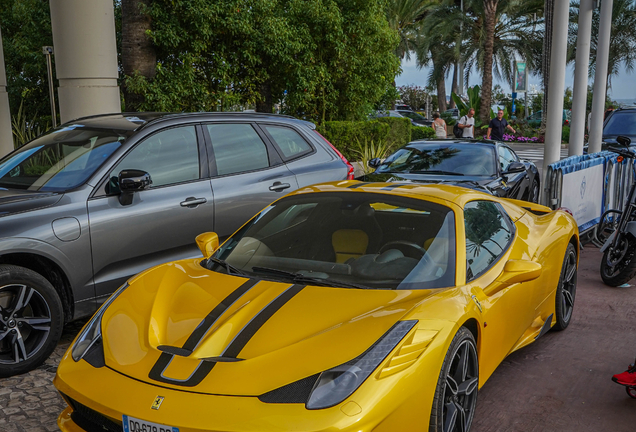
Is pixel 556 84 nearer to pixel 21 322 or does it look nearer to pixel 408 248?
pixel 408 248

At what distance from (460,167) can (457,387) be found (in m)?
6.57

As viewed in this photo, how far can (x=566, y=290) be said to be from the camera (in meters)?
5.35

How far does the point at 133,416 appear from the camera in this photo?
8.52 feet

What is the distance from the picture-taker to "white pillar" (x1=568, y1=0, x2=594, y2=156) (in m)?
11.9

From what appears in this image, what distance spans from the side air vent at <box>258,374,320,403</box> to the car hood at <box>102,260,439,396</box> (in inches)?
1.1

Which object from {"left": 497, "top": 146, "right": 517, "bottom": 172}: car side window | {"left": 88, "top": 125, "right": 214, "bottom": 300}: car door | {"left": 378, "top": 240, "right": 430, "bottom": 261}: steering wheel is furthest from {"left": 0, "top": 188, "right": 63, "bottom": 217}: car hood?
{"left": 497, "top": 146, "right": 517, "bottom": 172}: car side window

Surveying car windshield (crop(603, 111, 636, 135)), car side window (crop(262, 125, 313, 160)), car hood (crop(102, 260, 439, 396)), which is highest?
car side window (crop(262, 125, 313, 160))

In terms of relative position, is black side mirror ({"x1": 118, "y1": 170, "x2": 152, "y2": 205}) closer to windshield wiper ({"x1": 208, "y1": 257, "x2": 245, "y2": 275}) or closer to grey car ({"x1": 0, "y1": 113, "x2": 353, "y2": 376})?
grey car ({"x1": 0, "y1": 113, "x2": 353, "y2": 376})

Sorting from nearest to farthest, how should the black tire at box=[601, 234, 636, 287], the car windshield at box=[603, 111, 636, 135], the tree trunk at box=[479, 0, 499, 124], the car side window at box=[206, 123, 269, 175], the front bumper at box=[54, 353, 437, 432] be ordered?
the front bumper at box=[54, 353, 437, 432] < the car side window at box=[206, 123, 269, 175] < the black tire at box=[601, 234, 636, 287] < the car windshield at box=[603, 111, 636, 135] < the tree trunk at box=[479, 0, 499, 124]

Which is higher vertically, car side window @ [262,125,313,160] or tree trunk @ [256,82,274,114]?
tree trunk @ [256,82,274,114]

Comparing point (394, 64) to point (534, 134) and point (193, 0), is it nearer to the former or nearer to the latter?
point (193, 0)

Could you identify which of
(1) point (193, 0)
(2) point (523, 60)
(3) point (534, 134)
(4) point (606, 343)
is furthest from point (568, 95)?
(4) point (606, 343)

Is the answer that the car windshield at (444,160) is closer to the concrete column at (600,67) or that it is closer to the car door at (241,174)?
the car door at (241,174)

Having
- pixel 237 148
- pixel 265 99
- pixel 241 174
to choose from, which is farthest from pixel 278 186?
pixel 265 99
